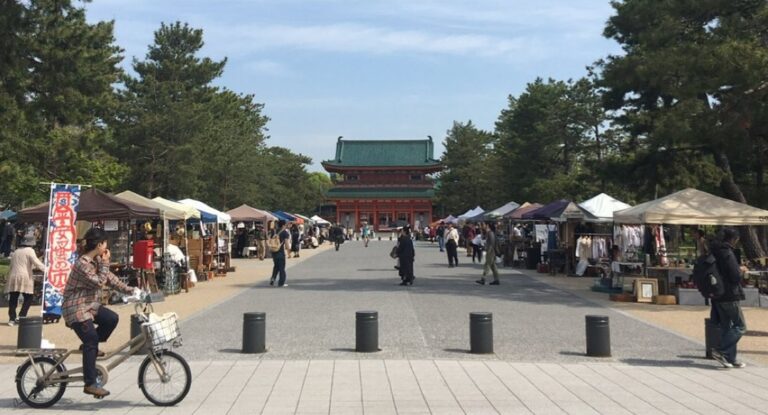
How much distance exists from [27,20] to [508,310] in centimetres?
1346

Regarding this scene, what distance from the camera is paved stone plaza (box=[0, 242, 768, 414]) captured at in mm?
6613

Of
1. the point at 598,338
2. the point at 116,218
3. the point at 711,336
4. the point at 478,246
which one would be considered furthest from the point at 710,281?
the point at 478,246

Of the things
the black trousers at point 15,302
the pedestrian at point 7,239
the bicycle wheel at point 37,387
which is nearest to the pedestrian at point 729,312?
the bicycle wheel at point 37,387

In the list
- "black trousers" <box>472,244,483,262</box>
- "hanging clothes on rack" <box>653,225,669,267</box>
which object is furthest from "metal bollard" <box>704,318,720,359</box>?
"black trousers" <box>472,244,483,262</box>

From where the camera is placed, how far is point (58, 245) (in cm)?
1164

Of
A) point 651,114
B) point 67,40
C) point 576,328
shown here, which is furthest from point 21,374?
point 651,114

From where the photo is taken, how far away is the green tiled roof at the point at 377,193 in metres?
71.1

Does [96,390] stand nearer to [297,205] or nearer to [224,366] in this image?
[224,366]

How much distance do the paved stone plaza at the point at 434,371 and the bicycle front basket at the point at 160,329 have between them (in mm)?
663

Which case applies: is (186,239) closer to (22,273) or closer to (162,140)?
(22,273)

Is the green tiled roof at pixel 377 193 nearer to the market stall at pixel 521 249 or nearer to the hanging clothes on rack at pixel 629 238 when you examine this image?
the market stall at pixel 521 249

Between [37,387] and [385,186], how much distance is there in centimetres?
6589

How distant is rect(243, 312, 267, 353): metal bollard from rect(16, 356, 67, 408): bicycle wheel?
9.59 feet

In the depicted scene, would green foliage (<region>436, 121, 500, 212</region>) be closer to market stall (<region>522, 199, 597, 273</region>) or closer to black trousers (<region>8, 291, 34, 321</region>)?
market stall (<region>522, 199, 597, 273</region>)
